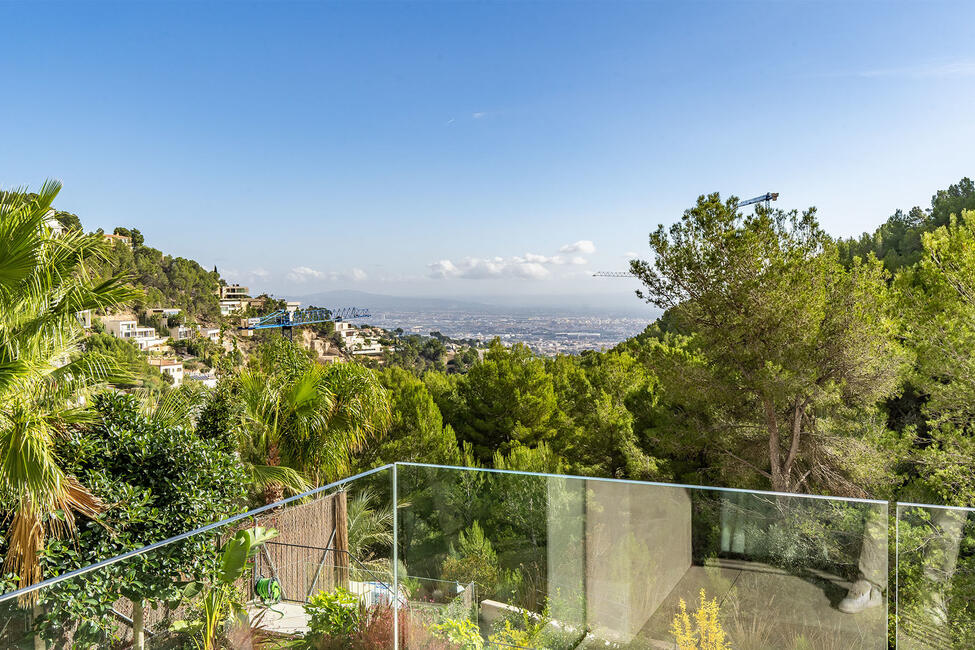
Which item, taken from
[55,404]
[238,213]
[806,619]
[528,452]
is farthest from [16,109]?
[806,619]

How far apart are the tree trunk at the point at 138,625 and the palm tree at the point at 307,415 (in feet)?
9.29

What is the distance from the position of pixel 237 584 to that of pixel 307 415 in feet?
8.64

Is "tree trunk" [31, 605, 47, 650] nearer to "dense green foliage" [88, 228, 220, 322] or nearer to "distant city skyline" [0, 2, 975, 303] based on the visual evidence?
"distant city skyline" [0, 2, 975, 303]

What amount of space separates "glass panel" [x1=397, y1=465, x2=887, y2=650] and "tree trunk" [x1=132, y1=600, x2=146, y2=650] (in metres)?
1.54

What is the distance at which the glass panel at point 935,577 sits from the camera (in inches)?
97.3

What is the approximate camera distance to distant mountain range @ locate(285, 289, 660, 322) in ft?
109

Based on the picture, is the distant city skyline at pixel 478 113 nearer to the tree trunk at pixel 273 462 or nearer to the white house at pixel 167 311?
the tree trunk at pixel 273 462

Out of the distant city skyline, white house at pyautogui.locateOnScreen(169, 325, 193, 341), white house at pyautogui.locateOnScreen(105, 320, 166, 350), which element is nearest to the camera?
the distant city skyline

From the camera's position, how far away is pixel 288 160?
2411cm

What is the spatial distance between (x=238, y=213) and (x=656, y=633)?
1170 inches

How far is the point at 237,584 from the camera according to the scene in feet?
9.02

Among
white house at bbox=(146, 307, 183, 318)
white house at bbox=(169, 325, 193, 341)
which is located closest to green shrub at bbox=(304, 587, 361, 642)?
white house at bbox=(169, 325, 193, 341)

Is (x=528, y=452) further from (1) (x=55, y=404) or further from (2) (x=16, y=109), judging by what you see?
(2) (x=16, y=109)

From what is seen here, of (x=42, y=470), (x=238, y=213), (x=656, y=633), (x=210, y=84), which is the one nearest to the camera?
(x=42, y=470)
